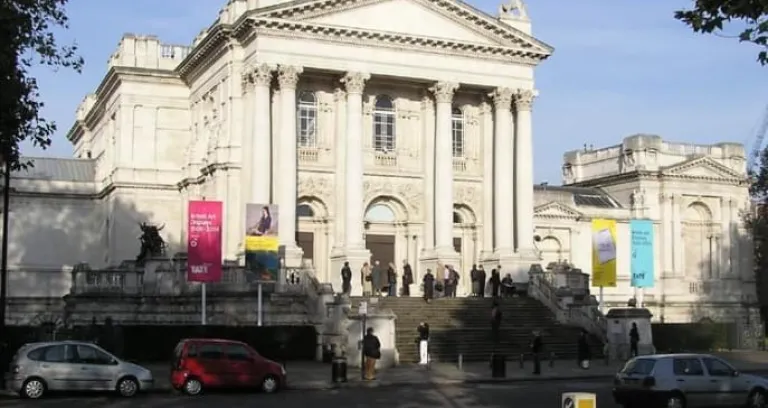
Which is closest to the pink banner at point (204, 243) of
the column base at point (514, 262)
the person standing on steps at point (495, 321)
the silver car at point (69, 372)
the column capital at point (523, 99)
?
the person standing on steps at point (495, 321)

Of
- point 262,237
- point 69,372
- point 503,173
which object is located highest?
point 503,173

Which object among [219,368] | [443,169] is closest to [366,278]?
[443,169]

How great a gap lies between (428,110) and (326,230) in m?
7.72

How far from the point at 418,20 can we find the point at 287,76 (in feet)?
24.2

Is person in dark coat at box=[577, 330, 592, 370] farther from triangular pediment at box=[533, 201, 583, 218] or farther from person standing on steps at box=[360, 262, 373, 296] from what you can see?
triangular pediment at box=[533, 201, 583, 218]

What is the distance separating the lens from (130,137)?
202 feet

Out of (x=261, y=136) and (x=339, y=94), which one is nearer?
(x=261, y=136)

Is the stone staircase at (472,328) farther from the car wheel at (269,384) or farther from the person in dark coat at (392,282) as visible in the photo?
the car wheel at (269,384)

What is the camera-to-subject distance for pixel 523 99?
56.8m

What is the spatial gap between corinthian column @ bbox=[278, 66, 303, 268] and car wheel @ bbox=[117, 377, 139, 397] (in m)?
20.9

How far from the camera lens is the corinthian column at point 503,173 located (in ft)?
185

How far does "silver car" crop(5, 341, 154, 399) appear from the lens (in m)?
29.1

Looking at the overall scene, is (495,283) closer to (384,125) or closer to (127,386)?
(384,125)

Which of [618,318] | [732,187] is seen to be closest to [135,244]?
[618,318]
